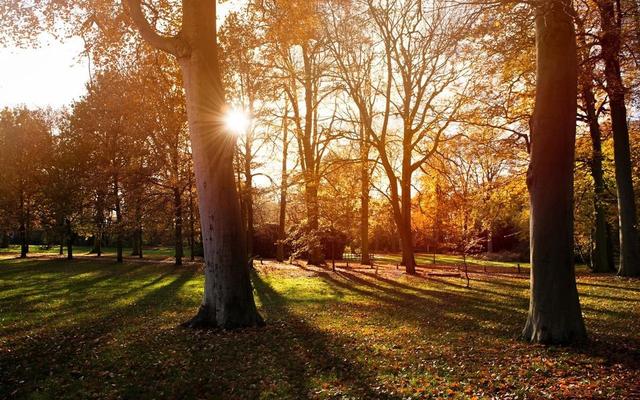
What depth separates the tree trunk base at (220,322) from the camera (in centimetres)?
922

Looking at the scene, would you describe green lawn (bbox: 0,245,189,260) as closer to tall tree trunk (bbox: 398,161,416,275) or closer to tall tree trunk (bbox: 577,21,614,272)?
tall tree trunk (bbox: 398,161,416,275)

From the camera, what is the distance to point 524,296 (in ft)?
47.6

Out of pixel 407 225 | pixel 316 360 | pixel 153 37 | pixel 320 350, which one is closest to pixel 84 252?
pixel 407 225

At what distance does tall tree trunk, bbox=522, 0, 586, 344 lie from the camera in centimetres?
764

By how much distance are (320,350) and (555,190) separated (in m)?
5.12

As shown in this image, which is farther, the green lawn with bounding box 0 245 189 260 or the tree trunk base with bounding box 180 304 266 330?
the green lawn with bounding box 0 245 189 260

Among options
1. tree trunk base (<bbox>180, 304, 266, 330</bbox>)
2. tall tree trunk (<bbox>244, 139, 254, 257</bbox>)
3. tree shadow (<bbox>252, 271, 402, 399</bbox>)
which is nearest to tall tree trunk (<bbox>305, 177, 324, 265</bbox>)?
tall tree trunk (<bbox>244, 139, 254, 257</bbox>)

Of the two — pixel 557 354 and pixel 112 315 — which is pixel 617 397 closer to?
pixel 557 354

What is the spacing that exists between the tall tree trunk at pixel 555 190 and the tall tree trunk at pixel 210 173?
5955mm

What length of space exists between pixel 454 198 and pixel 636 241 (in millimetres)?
8903

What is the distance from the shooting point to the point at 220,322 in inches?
364

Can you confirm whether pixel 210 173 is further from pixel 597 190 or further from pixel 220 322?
pixel 597 190

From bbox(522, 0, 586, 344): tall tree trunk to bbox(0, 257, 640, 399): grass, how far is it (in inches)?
23.4

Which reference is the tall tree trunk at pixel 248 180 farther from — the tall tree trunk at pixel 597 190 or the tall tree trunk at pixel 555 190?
the tall tree trunk at pixel 555 190
